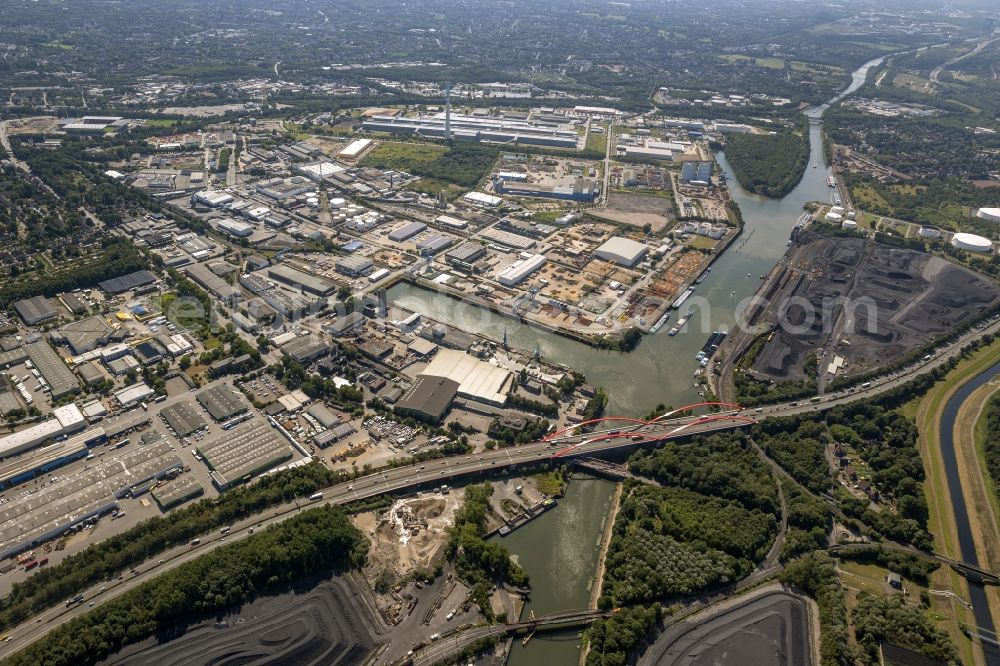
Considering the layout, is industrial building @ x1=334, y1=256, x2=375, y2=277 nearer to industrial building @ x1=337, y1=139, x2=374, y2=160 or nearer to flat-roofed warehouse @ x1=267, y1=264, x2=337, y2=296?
flat-roofed warehouse @ x1=267, y1=264, x2=337, y2=296

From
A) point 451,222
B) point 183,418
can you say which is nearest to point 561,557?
point 183,418

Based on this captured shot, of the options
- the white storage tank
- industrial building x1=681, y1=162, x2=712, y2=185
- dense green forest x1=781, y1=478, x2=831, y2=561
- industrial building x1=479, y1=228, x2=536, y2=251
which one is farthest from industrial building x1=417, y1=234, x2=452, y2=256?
the white storage tank

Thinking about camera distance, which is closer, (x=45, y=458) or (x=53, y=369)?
(x=45, y=458)

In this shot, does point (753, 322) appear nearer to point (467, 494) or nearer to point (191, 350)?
point (467, 494)

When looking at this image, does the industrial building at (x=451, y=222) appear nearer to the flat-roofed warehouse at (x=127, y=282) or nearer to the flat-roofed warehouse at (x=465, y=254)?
the flat-roofed warehouse at (x=465, y=254)

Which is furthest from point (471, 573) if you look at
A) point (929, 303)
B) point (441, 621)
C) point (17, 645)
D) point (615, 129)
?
point (615, 129)

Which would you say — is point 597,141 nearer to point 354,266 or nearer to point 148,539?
point 354,266
